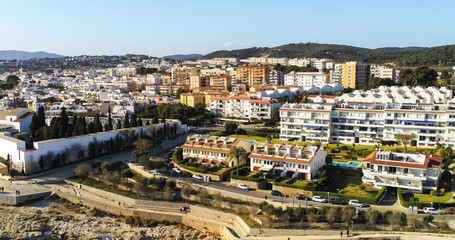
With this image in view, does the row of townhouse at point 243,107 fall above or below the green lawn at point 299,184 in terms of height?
above

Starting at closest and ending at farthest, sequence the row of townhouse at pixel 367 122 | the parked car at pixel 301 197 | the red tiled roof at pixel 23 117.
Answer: the parked car at pixel 301 197
the row of townhouse at pixel 367 122
the red tiled roof at pixel 23 117

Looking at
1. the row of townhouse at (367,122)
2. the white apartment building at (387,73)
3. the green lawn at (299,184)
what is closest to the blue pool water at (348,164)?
the green lawn at (299,184)


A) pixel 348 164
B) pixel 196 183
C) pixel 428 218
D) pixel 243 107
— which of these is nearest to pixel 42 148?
pixel 196 183

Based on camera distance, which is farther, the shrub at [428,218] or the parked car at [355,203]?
the parked car at [355,203]

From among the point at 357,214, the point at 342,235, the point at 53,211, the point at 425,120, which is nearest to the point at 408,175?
the point at 357,214

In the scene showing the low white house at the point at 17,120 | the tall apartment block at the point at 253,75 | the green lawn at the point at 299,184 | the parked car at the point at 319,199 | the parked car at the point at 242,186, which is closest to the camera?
the parked car at the point at 319,199

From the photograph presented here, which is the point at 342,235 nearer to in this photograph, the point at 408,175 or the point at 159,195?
the point at 408,175

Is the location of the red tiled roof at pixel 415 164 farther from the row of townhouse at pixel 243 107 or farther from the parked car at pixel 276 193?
the row of townhouse at pixel 243 107
